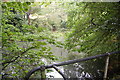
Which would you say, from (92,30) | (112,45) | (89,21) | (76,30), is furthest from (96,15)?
(112,45)

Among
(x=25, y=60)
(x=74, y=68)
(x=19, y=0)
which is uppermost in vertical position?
(x=19, y=0)

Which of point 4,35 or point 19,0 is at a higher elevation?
point 19,0

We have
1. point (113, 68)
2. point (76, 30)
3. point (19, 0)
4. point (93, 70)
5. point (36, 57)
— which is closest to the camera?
point (19, 0)

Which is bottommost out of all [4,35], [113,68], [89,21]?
[113,68]

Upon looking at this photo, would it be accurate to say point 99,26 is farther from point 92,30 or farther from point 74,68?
point 74,68

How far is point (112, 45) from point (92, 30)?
1.47ft

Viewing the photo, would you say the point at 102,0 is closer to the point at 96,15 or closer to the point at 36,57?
the point at 96,15

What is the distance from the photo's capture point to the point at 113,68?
10.4 ft

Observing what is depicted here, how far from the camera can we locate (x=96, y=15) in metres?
1.67

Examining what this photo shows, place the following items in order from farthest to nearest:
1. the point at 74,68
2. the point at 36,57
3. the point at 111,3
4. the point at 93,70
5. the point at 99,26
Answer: the point at 74,68
the point at 93,70
the point at 99,26
the point at 111,3
the point at 36,57

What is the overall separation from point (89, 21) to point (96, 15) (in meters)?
0.14

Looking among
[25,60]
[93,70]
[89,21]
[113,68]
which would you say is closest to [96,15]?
[89,21]

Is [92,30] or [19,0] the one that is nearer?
[19,0]

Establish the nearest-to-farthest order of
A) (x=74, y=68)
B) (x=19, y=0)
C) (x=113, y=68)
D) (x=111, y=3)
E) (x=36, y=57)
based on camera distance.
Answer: (x=19, y=0) → (x=36, y=57) → (x=111, y=3) → (x=113, y=68) → (x=74, y=68)
